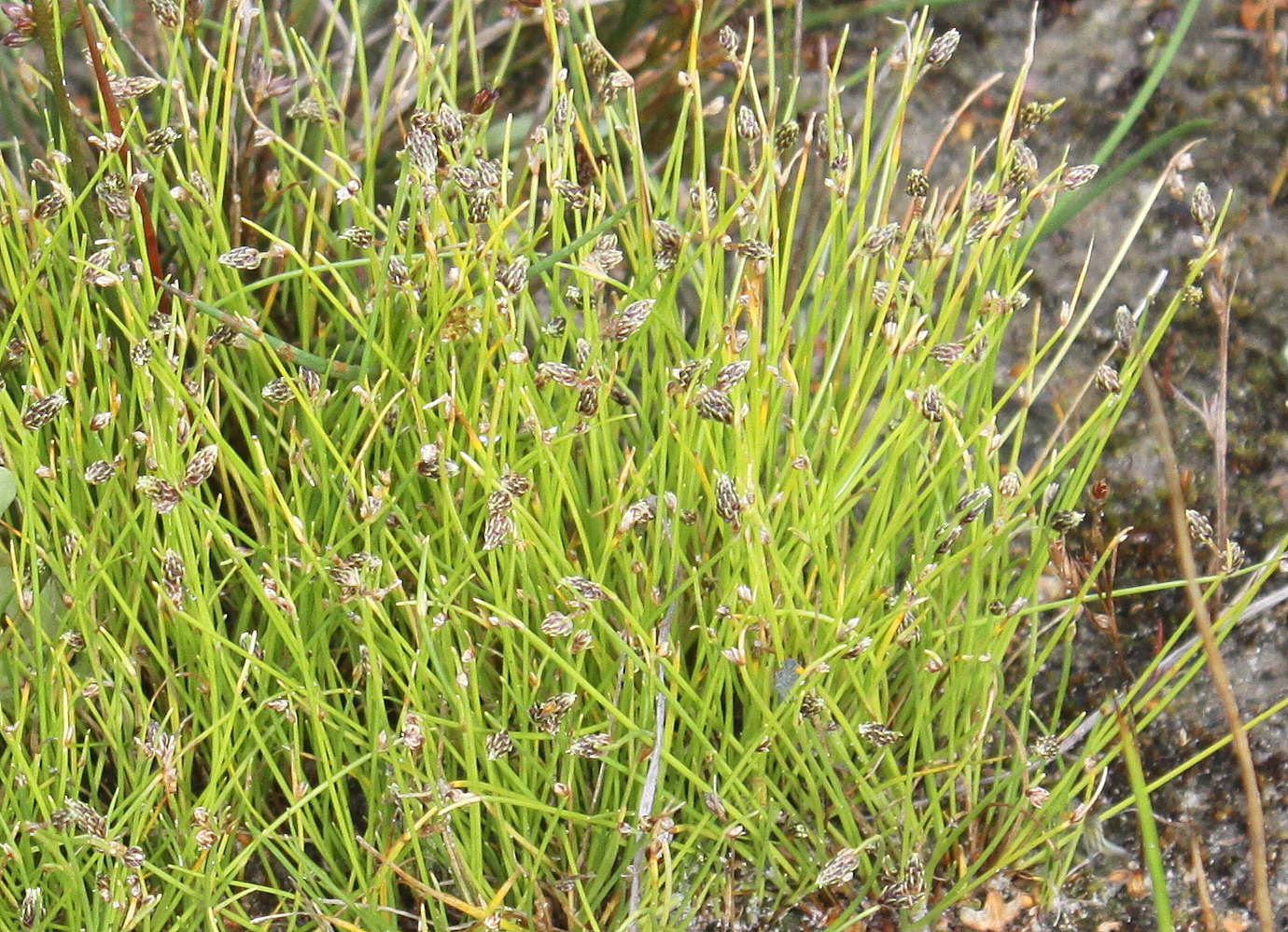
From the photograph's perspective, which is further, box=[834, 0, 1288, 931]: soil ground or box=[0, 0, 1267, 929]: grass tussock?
box=[834, 0, 1288, 931]: soil ground

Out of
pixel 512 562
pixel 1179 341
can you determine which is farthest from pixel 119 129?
pixel 1179 341

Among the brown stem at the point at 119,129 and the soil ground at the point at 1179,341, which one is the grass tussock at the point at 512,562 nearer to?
the brown stem at the point at 119,129

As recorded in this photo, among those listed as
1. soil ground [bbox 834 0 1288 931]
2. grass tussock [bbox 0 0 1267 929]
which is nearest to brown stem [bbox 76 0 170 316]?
grass tussock [bbox 0 0 1267 929]

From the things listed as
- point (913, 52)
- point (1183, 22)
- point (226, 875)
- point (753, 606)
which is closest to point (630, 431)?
point (753, 606)

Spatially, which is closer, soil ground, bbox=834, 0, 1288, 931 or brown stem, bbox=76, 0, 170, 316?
brown stem, bbox=76, 0, 170, 316

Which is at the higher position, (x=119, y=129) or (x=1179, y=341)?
(x=119, y=129)

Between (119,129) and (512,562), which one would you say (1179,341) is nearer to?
(512,562)

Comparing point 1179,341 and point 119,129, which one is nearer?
point 119,129

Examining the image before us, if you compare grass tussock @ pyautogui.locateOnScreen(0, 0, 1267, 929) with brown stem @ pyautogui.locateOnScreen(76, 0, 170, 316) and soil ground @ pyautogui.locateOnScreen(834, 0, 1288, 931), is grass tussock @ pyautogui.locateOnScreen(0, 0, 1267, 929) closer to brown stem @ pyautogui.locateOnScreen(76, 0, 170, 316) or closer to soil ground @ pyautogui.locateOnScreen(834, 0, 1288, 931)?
brown stem @ pyautogui.locateOnScreen(76, 0, 170, 316)

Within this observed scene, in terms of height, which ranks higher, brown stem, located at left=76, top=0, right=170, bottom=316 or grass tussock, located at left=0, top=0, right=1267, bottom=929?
brown stem, located at left=76, top=0, right=170, bottom=316

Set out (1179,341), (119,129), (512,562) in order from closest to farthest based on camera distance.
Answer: (512,562) < (119,129) < (1179,341)

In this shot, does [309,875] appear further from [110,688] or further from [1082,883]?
[1082,883]
